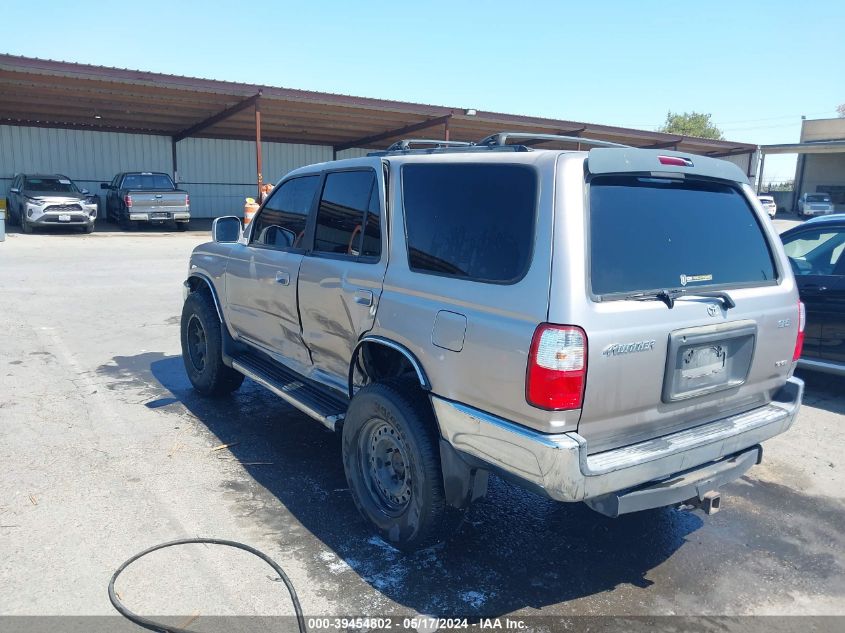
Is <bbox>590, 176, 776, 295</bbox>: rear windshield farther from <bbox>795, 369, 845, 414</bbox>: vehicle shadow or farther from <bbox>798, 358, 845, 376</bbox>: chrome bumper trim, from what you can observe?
<bbox>795, 369, 845, 414</bbox>: vehicle shadow

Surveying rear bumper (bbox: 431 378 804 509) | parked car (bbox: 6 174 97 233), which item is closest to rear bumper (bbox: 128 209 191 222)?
parked car (bbox: 6 174 97 233)

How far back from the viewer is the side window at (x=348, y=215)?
3.85 metres

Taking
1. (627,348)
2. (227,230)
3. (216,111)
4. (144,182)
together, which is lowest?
(627,348)

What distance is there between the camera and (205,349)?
5.76 m

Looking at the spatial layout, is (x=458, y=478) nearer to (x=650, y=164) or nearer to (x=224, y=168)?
(x=650, y=164)

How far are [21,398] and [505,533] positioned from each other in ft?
14.3

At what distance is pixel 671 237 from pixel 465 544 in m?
1.90

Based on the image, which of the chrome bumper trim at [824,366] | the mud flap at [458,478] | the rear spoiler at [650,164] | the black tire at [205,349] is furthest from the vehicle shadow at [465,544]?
the chrome bumper trim at [824,366]

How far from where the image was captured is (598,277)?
283 cm

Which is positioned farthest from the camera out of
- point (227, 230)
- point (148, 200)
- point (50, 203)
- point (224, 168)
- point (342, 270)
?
point (224, 168)

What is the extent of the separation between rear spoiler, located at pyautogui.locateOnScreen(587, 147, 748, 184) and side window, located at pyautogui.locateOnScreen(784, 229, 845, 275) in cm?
331

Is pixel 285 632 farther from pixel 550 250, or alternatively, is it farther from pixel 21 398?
pixel 21 398

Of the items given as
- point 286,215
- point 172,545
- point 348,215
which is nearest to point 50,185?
point 286,215

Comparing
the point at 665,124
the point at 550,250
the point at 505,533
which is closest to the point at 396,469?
the point at 505,533
